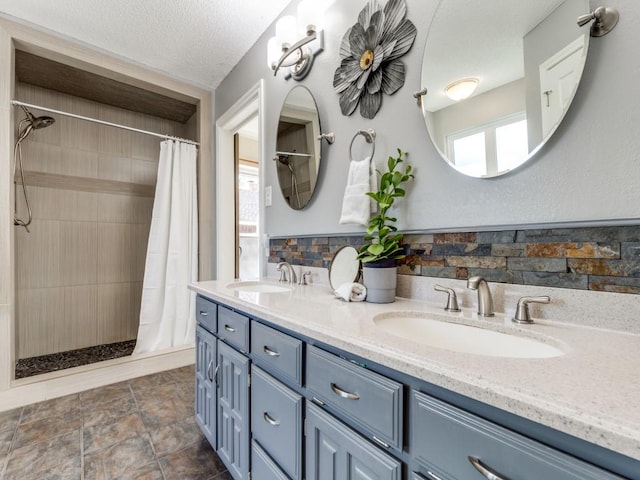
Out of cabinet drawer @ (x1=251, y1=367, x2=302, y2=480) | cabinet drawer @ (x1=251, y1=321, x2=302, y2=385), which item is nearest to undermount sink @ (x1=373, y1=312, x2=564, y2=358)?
→ cabinet drawer @ (x1=251, y1=321, x2=302, y2=385)

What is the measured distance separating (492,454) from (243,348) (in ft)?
2.84

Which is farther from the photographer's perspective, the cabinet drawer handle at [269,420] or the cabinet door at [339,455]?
the cabinet drawer handle at [269,420]

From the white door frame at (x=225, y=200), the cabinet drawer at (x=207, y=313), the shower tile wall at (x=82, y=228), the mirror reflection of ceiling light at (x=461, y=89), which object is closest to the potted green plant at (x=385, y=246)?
the mirror reflection of ceiling light at (x=461, y=89)

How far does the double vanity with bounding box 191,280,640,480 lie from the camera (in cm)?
37

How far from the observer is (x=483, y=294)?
84 cm

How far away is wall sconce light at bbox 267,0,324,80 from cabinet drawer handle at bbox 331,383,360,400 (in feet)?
5.04

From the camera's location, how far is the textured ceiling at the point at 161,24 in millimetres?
1814

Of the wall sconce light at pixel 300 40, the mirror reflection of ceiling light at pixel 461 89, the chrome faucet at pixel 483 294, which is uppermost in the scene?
the wall sconce light at pixel 300 40

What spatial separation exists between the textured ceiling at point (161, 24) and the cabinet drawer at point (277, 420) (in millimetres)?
2148

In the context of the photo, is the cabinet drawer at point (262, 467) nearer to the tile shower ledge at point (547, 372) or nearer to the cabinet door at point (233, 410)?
the cabinet door at point (233, 410)

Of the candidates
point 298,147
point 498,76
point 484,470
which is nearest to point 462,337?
point 484,470

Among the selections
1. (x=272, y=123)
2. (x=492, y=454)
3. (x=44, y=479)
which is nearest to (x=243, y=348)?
(x=492, y=454)

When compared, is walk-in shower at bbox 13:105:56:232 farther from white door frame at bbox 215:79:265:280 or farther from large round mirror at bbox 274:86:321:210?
large round mirror at bbox 274:86:321:210

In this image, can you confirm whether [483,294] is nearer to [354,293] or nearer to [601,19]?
[354,293]
